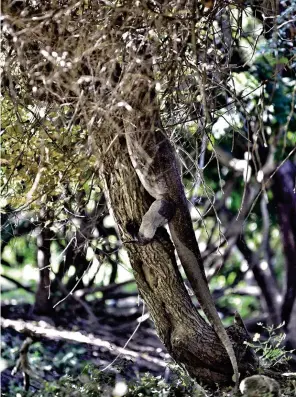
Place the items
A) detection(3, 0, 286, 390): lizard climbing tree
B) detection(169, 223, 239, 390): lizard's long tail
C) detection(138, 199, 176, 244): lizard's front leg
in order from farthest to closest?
detection(169, 223, 239, 390): lizard's long tail < detection(138, 199, 176, 244): lizard's front leg < detection(3, 0, 286, 390): lizard climbing tree

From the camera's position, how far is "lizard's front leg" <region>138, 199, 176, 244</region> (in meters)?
3.09

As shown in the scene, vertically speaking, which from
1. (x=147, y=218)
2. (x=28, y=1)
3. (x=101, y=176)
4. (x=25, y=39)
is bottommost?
(x=147, y=218)

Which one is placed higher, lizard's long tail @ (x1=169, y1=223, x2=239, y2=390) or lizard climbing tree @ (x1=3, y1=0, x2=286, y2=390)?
lizard climbing tree @ (x1=3, y1=0, x2=286, y2=390)

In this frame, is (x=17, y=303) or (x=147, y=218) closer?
(x=147, y=218)

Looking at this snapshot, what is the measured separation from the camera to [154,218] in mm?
3113

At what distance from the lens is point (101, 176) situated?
10.5ft

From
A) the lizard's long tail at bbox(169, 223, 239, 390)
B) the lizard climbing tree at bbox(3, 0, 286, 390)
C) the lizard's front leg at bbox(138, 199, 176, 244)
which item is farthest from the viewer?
the lizard's long tail at bbox(169, 223, 239, 390)

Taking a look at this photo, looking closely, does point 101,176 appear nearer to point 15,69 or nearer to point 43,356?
point 15,69

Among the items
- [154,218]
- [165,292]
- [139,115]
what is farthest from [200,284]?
[139,115]

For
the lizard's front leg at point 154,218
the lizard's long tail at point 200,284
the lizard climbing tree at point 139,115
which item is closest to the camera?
the lizard climbing tree at point 139,115

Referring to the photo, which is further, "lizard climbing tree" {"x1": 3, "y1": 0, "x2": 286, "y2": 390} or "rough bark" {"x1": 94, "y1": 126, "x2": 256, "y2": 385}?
"rough bark" {"x1": 94, "y1": 126, "x2": 256, "y2": 385}

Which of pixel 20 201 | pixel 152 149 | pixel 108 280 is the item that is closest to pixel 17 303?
pixel 108 280

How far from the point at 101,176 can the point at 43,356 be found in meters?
2.69

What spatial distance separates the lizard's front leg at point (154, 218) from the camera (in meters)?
3.09
